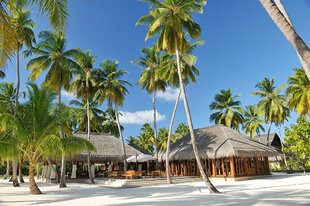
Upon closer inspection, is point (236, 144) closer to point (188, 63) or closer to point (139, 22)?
point (188, 63)

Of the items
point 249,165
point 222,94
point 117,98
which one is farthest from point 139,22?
point 222,94

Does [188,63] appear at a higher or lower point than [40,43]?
lower

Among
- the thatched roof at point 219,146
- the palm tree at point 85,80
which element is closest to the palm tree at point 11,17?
the palm tree at point 85,80

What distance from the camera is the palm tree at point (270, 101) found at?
1067 inches

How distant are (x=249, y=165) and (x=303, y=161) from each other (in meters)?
6.48

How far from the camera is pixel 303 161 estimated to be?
21.3 metres

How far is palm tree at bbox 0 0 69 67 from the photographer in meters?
5.49

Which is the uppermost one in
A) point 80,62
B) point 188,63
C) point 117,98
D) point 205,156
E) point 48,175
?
point 80,62

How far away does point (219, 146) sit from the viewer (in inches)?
716

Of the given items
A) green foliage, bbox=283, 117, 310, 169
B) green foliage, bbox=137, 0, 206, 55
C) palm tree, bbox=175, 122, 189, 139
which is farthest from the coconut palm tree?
palm tree, bbox=175, 122, 189, 139

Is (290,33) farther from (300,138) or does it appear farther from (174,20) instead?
(300,138)

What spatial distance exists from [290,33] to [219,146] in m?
14.7

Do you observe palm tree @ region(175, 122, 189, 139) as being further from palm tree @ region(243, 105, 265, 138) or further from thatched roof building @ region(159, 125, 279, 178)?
thatched roof building @ region(159, 125, 279, 178)

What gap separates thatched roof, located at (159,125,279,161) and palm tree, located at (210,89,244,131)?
7.65 meters
